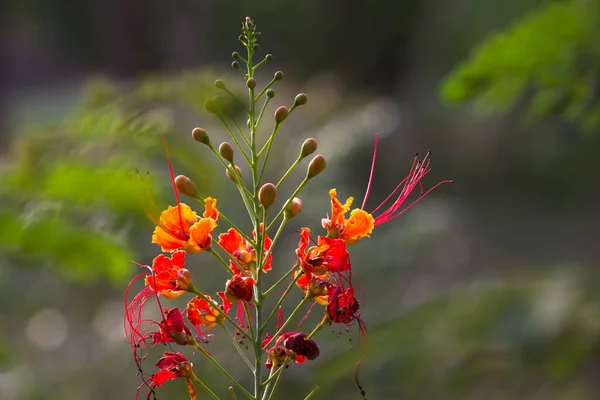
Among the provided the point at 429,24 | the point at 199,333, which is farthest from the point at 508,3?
the point at 199,333

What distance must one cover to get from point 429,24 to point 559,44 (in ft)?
19.5

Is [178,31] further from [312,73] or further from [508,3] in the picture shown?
[508,3]

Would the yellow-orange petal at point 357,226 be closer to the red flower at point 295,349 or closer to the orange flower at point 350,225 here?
the orange flower at point 350,225

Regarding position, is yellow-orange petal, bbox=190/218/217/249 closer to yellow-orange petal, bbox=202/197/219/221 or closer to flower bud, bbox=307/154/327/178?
yellow-orange petal, bbox=202/197/219/221

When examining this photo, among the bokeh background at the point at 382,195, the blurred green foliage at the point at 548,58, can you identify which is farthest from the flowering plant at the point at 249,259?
the blurred green foliage at the point at 548,58

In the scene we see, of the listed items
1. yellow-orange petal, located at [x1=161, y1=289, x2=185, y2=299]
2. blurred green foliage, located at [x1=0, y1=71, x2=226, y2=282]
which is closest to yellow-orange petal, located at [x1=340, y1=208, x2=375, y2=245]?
yellow-orange petal, located at [x1=161, y1=289, x2=185, y2=299]

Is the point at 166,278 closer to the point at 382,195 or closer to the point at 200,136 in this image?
the point at 200,136

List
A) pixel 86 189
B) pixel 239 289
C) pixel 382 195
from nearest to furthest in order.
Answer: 1. pixel 239 289
2. pixel 86 189
3. pixel 382 195

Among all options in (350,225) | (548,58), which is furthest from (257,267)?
(548,58)

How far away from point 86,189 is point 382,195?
3866 millimetres

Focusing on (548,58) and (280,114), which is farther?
(548,58)

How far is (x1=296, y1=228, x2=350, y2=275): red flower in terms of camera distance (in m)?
0.88

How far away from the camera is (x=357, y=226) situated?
912 mm

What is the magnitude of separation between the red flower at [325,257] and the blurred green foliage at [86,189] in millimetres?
885
